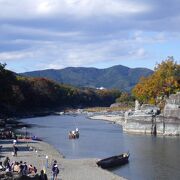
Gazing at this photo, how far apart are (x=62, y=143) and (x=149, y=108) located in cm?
3805

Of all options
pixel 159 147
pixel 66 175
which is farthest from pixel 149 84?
pixel 66 175

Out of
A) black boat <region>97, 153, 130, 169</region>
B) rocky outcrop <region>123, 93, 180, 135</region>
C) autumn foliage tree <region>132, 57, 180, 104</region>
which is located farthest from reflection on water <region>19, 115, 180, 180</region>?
autumn foliage tree <region>132, 57, 180, 104</region>

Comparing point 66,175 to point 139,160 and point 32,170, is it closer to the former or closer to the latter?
point 32,170

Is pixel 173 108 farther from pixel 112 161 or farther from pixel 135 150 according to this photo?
pixel 112 161

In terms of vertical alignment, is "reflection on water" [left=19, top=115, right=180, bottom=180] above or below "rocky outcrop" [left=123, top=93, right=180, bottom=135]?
below

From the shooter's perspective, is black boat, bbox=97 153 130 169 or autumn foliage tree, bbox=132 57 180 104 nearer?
black boat, bbox=97 153 130 169

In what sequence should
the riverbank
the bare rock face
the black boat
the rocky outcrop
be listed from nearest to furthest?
1. the riverbank
2. the black boat
3. the rocky outcrop
4. the bare rock face

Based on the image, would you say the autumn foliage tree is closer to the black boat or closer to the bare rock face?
the bare rock face

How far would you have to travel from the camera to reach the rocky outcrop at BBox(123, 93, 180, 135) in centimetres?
11724

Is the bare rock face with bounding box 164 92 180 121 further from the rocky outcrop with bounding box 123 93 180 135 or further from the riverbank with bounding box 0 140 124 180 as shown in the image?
the riverbank with bounding box 0 140 124 180

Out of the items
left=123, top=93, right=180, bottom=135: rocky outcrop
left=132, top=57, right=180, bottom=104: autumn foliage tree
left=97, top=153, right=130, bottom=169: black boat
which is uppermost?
left=132, top=57, right=180, bottom=104: autumn foliage tree

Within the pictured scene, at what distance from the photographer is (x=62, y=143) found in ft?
326

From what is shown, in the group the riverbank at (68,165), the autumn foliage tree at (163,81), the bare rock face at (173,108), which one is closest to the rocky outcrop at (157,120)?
the bare rock face at (173,108)

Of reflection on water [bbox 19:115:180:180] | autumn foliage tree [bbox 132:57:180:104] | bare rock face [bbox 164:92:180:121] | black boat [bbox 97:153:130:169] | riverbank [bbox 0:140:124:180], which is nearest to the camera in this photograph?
riverbank [bbox 0:140:124:180]
